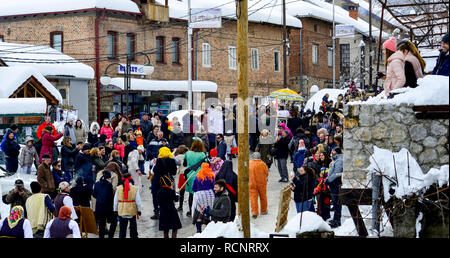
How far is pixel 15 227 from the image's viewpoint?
10406mm

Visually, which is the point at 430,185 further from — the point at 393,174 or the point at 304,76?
the point at 304,76

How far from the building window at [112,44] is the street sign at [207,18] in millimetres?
6437

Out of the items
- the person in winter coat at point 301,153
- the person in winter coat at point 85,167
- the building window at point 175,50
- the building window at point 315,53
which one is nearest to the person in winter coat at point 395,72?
the person in winter coat at point 301,153

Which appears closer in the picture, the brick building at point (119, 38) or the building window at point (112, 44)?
the brick building at point (119, 38)

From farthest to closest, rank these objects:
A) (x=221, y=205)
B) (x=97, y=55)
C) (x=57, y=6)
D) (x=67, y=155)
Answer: (x=57, y=6), (x=97, y=55), (x=67, y=155), (x=221, y=205)

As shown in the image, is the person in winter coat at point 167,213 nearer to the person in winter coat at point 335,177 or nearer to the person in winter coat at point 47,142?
the person in winter coat at point 335,177

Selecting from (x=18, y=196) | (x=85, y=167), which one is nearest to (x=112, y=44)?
(x=85, y=167)

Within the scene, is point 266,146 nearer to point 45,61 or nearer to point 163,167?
point 163,167

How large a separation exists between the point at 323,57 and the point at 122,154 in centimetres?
3363

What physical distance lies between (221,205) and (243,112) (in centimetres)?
229

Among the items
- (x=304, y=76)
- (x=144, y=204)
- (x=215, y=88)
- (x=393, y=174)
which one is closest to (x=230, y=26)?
(x=215, y=88)

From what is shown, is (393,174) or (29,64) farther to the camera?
(29,64)

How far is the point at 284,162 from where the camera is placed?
18.8 m

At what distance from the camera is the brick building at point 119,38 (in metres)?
32.5
